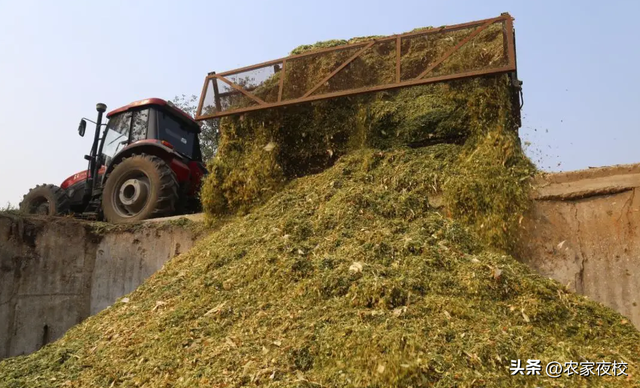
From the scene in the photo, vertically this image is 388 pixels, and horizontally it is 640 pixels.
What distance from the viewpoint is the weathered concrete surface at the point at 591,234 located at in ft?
14.5

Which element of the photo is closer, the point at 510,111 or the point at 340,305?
the point at 340,305

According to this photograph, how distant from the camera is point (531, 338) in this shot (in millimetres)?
3164

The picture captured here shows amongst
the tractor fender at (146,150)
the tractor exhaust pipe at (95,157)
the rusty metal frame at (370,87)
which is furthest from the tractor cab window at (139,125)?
the rusty metal frame at (370,87)

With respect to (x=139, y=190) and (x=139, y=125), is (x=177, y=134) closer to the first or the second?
(x=139, y=125)

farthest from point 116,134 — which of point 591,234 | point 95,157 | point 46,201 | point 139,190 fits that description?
point 591,234

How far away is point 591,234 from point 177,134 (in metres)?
6.83

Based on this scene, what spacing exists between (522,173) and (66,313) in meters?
6.60

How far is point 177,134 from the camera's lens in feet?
28.9

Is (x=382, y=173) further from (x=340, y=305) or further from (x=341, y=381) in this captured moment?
(x=341, y=381)

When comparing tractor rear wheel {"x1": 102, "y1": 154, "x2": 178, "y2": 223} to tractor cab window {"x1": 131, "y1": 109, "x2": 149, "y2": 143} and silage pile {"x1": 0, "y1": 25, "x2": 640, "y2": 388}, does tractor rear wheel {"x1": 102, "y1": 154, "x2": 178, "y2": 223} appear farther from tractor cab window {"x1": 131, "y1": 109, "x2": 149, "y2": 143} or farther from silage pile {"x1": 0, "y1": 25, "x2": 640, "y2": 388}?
silage pile {"x1": 0, "y1": 25, "x2": 640, "y2": 388}

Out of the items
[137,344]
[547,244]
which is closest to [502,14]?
[547,244]

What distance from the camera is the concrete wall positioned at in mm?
6855

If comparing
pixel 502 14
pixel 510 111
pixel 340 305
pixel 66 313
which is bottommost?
pixel 66 313

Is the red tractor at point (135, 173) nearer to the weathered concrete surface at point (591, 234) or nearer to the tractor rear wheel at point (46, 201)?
the tractor rear wheel at point (46, 201)
